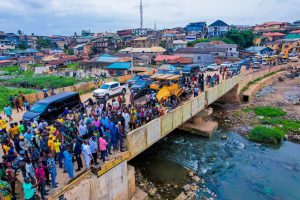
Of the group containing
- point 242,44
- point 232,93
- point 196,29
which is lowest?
point 232,93

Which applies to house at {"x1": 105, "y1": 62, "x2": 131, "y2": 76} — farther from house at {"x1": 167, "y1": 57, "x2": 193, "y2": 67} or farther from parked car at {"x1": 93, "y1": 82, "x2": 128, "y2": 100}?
parked car at {"x1": 93, "y1": 82, "x2": 128, "y2": 100}

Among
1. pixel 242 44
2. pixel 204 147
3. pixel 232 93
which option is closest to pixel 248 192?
pixel 204 147

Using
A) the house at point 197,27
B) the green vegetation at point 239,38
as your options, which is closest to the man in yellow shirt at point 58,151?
the green vegetation at point 239,38

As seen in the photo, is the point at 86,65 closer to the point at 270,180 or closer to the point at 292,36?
the point at 270,180

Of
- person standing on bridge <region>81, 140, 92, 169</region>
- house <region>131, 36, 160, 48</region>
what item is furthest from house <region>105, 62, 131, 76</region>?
person standing on bridge <region>81, 140, 92, 169</region>

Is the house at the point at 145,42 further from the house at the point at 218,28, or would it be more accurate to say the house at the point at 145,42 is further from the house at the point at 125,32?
the house at the point at 125,32

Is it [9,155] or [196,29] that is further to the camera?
[196,29]
